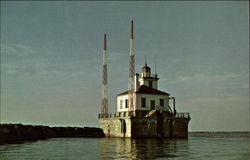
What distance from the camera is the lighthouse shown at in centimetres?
4684

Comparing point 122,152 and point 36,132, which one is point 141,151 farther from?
point 36,132

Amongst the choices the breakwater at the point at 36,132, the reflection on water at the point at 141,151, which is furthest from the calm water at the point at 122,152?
the breakwater at the point at 36,132

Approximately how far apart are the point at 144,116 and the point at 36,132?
59.9 feet

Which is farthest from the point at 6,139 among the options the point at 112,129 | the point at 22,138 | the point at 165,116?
the point at 165,116

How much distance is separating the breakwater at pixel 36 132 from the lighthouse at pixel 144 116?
758 centimetres

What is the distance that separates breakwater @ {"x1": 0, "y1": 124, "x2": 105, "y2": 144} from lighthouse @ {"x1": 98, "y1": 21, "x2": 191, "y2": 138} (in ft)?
24.9

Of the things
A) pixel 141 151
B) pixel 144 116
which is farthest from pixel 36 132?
pixel 141 151

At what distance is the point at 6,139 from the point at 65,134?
22320 millimetres

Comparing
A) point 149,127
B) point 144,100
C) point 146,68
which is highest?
point 146,68

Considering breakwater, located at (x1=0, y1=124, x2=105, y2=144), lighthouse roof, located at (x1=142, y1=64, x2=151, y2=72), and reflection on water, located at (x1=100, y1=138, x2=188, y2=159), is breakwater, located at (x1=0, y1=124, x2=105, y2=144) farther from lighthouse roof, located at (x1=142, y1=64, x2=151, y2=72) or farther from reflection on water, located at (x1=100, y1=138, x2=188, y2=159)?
reflection on water, located at (x1=100, y1=138, x2=188, y2=159)

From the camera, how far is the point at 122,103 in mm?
53281

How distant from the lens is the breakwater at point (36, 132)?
140 feet

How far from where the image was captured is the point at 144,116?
48.8 metres

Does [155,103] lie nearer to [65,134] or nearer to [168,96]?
[168,96]
